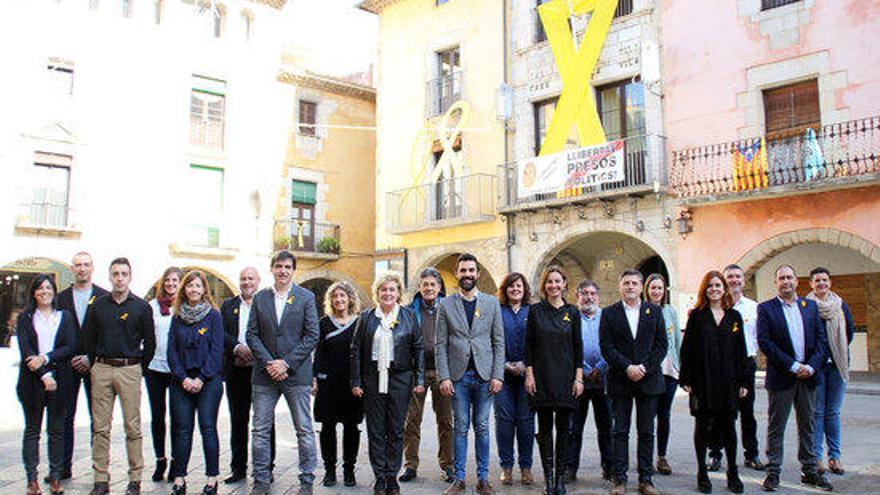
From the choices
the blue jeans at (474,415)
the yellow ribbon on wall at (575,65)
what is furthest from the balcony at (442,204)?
the blue jeans at (474,415)

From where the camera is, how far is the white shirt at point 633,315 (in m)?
6.32

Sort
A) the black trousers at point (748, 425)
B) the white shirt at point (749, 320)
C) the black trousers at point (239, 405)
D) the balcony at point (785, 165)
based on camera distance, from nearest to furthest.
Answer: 1. the black trousers at point (239, 405)
2. the black trousers at point (748, 425)
3. the white shirt at point (749, 320)
4. the balcony at point (785, 165)

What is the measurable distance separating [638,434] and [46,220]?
19086 mm

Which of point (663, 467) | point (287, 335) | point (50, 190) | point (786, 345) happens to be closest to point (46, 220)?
point (50, 190)

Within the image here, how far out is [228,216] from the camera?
79.0 feet

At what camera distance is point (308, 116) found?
26.0 metres

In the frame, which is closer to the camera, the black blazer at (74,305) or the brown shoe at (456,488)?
the brown shoe at (456,488)

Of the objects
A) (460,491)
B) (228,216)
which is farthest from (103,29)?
(460,491)

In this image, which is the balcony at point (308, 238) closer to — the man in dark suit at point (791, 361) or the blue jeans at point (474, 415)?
the blue jeans at point (474, 415)

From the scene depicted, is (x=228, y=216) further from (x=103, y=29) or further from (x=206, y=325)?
(x=206, y=325)

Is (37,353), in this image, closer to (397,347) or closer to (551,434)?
(397,347)

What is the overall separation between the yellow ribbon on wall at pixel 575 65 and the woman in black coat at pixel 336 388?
1155 centimetres

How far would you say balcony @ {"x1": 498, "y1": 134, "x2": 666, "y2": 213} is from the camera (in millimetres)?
16438

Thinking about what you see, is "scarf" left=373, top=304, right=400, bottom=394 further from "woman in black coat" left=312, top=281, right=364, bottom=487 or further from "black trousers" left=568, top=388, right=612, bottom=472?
"black trousers" left=568, top=388, right=612, bottom=472
